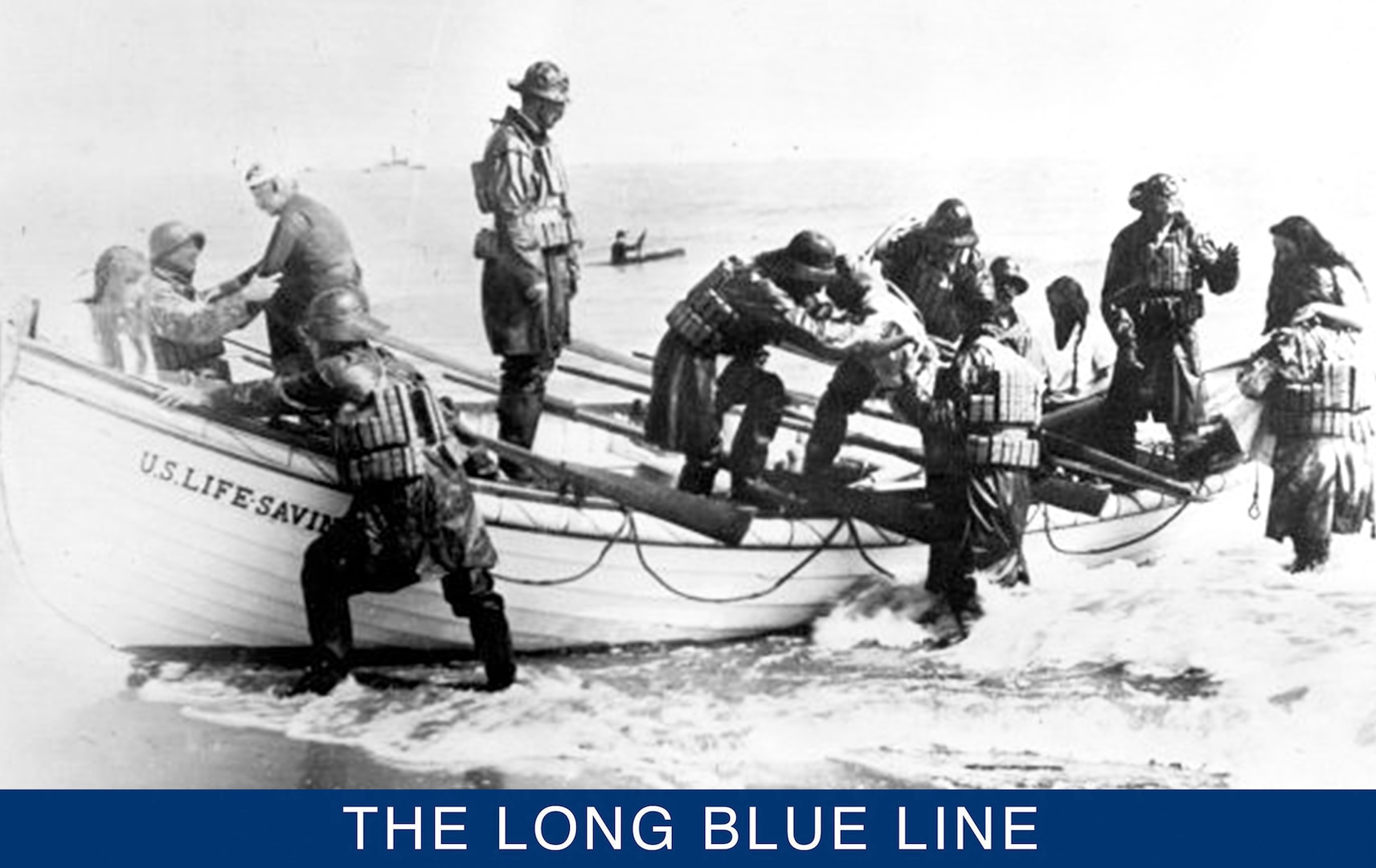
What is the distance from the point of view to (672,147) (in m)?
5.36

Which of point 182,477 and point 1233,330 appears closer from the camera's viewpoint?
point 182,477

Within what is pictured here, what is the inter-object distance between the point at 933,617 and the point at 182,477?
1.82m

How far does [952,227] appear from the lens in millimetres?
5285

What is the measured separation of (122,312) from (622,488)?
1.25 m

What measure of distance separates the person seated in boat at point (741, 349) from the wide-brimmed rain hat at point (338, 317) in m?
0.72

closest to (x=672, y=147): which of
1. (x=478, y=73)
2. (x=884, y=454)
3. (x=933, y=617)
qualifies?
(x=478, y=73)

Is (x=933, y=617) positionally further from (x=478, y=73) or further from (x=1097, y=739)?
(x=478, y=73)

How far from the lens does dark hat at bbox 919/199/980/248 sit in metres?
5.29

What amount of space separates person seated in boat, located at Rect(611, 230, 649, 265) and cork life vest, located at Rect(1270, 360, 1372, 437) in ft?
5.42

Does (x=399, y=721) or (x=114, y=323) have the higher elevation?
(x=114, y=323)

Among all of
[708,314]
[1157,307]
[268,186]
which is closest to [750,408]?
[708,314]
